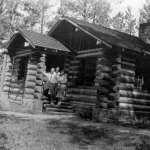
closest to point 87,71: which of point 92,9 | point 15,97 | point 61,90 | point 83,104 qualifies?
point 61,90

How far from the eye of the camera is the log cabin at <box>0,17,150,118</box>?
45.7 feet

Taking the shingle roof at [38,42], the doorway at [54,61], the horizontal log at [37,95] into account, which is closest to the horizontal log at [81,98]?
the horizontal log at [37,95]

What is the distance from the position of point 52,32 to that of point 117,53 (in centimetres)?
655

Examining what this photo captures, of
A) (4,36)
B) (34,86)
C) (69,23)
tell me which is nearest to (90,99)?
(34,86)

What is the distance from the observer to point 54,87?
15.9m

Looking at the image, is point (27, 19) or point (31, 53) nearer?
point (31, 53)

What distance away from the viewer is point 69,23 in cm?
1792

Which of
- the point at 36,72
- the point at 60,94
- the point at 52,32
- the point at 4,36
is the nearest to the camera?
the point at 36,72

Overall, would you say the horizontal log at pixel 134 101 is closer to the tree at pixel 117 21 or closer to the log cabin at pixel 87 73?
the log cabin at pixel 87 73

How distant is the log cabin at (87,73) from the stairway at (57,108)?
56mm

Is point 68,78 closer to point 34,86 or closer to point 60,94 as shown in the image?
point 60,94

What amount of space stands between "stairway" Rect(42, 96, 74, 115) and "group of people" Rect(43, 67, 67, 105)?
38cm

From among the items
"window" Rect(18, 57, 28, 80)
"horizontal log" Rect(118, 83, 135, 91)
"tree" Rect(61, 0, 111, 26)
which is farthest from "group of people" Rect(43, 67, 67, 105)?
"tree" Rect(61, 0, 111, 26)

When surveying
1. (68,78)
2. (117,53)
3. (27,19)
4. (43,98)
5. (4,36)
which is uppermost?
(27,19)
